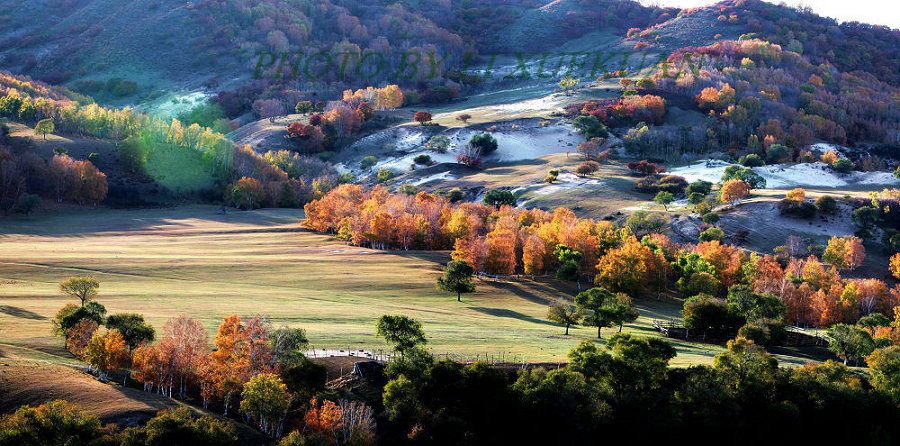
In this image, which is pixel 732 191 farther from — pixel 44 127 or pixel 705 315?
pixel 44 127

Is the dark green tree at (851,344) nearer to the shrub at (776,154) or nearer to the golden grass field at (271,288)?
the golden grass field at (271,288)

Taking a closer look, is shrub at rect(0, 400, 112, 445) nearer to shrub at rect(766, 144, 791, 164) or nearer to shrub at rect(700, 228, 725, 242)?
shrub at rect(700, 228, 725, 242)

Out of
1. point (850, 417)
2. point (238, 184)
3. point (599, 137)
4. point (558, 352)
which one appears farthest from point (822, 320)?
point (238, 184)

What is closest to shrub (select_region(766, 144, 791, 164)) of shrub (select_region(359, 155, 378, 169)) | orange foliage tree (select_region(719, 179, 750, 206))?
orange foliage tree (select_region(719, 179, 750, 206))

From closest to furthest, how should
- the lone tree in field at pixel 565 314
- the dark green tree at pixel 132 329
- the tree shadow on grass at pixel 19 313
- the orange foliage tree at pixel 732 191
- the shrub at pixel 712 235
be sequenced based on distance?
the dark green tree at pixel 132 329, the tree shadow on grass at pixel 19 313, the lone tree in field at pixel 565 314, the shrub at pixel 712 235, the orange foliage tree at pixel 732 191

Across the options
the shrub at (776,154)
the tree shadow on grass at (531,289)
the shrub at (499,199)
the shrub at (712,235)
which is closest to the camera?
the tree shadow on grass at (531,289)

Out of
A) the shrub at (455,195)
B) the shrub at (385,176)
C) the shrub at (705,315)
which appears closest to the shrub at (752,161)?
the shrub at (455,195)

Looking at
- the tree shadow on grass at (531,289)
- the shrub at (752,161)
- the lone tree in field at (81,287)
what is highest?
the shrub at (752,161)
